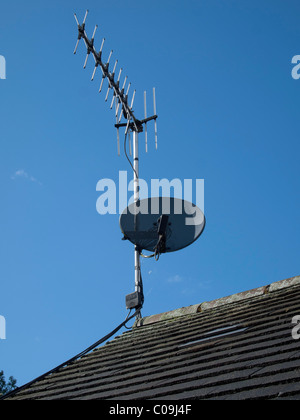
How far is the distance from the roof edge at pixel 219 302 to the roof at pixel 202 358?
0.01 meters

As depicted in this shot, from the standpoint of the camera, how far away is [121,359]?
494 centimetres

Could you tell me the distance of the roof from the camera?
10.1 ft

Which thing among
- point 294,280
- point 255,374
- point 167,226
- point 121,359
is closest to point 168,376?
point 255,374

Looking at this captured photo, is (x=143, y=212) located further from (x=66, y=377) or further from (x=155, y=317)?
(x=66, y=377)

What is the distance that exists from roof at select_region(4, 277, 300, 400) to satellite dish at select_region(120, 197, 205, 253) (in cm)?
119

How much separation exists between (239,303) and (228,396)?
2.60 m

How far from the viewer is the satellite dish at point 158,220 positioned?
6.96 metres

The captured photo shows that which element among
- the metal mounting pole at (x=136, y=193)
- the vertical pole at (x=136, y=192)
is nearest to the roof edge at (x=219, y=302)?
the metal mounting pole at (x=136, y=193)

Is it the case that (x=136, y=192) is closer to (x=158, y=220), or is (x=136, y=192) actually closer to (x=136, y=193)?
(x=136, y=193)

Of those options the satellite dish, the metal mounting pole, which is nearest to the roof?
the metal mounting pole

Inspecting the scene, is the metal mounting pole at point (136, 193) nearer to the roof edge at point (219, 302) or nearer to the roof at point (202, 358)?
the roof edge at point (219, 302)

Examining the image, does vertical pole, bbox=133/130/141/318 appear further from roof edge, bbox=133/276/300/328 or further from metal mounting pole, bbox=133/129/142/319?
roof edge, bbox=133/276/300/328

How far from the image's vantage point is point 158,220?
690cm

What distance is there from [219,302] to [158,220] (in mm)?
1566
